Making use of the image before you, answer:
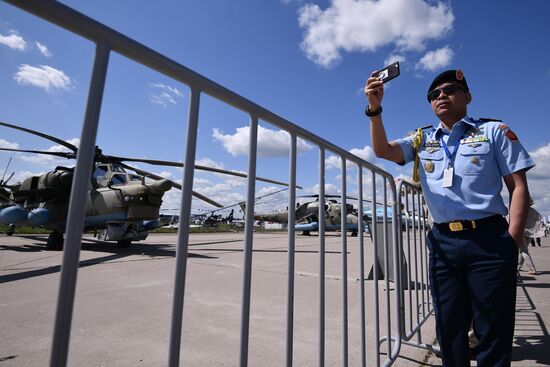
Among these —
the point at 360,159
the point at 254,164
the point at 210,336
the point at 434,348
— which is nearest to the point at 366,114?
the point at 360,159

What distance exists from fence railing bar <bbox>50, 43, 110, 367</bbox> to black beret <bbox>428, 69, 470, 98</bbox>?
5.89 ft

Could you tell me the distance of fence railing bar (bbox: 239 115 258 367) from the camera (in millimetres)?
1035

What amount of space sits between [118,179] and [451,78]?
9260 mm

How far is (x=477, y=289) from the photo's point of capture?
1535mm

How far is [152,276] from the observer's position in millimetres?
4645

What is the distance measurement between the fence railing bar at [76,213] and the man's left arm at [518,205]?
178cm

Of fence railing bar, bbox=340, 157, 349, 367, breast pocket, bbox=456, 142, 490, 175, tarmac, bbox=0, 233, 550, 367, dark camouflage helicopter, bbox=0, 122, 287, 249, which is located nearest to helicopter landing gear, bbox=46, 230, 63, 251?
dark camouflage helicopter, bbox=0, 122, 287, 249

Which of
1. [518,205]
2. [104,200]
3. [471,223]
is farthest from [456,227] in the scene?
[104,200]

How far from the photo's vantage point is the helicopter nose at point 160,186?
8.02 m

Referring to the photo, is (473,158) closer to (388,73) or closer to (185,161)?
(388,73)

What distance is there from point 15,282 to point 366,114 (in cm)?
485

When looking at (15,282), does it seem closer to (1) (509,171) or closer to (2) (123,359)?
(2) (123,359)

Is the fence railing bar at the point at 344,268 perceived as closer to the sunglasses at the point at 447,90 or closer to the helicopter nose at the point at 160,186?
the sunglasses at the point at 447,90

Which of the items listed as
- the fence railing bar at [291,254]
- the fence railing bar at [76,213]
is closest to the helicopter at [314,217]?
the fence railing bar at [291,254]
